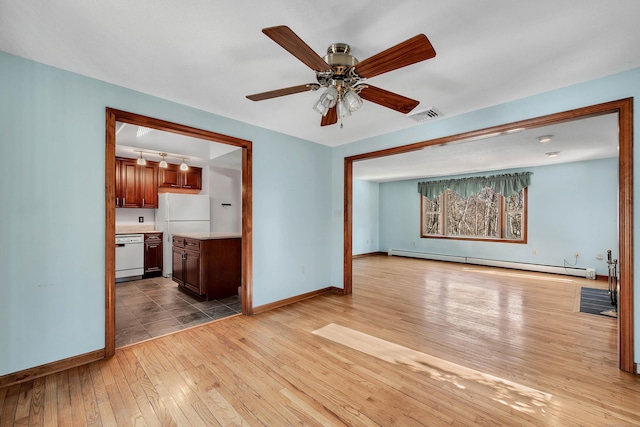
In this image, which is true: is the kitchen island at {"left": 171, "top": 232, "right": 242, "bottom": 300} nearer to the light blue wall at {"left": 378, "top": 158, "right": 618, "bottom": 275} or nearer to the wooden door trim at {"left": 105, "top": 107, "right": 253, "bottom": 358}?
the wooden door trim at {"left": 105, "top": 107, "right": 253, "bottom": 358}

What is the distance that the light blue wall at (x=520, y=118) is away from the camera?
6.98 feet

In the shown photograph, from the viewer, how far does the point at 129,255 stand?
4996 mm

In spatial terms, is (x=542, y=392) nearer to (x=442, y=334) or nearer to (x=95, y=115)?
(x=442, y=334)

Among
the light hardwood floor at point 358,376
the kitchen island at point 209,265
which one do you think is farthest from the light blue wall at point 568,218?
the kitchen island at point 209,265

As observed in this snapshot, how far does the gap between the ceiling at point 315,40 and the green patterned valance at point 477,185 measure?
4.53 meters

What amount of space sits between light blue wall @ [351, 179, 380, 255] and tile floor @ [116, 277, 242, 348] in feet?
15.5

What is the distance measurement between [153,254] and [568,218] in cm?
849

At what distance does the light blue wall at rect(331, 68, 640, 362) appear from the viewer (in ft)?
6.98

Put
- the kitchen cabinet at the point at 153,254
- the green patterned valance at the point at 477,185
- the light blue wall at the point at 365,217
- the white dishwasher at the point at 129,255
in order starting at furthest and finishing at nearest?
1. the light blue wall at the point at 365,217
2. the green patterned valance at the point at 477,185
3. the kitchen cabinet at the point at 153,254
4. the white dishwasher at the point at 129,255

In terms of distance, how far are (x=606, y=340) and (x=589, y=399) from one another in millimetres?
1330

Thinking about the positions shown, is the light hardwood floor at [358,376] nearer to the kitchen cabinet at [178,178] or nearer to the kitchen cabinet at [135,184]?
the kitchen cabinet at [135,184]

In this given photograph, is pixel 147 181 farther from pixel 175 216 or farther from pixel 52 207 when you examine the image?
pixel 52 207

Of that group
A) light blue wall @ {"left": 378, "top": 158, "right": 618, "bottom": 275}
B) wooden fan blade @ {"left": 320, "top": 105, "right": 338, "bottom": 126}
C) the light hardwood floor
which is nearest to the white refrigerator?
the light hardwood floor

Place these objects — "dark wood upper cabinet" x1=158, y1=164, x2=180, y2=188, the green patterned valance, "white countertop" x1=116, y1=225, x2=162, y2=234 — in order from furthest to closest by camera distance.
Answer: the green patterned valance
"dark wood upper cabinet" x1=158, y1=164, x2=180, y2=188
"white countertop" x1=116, y1=225, x2=162, y2=234
